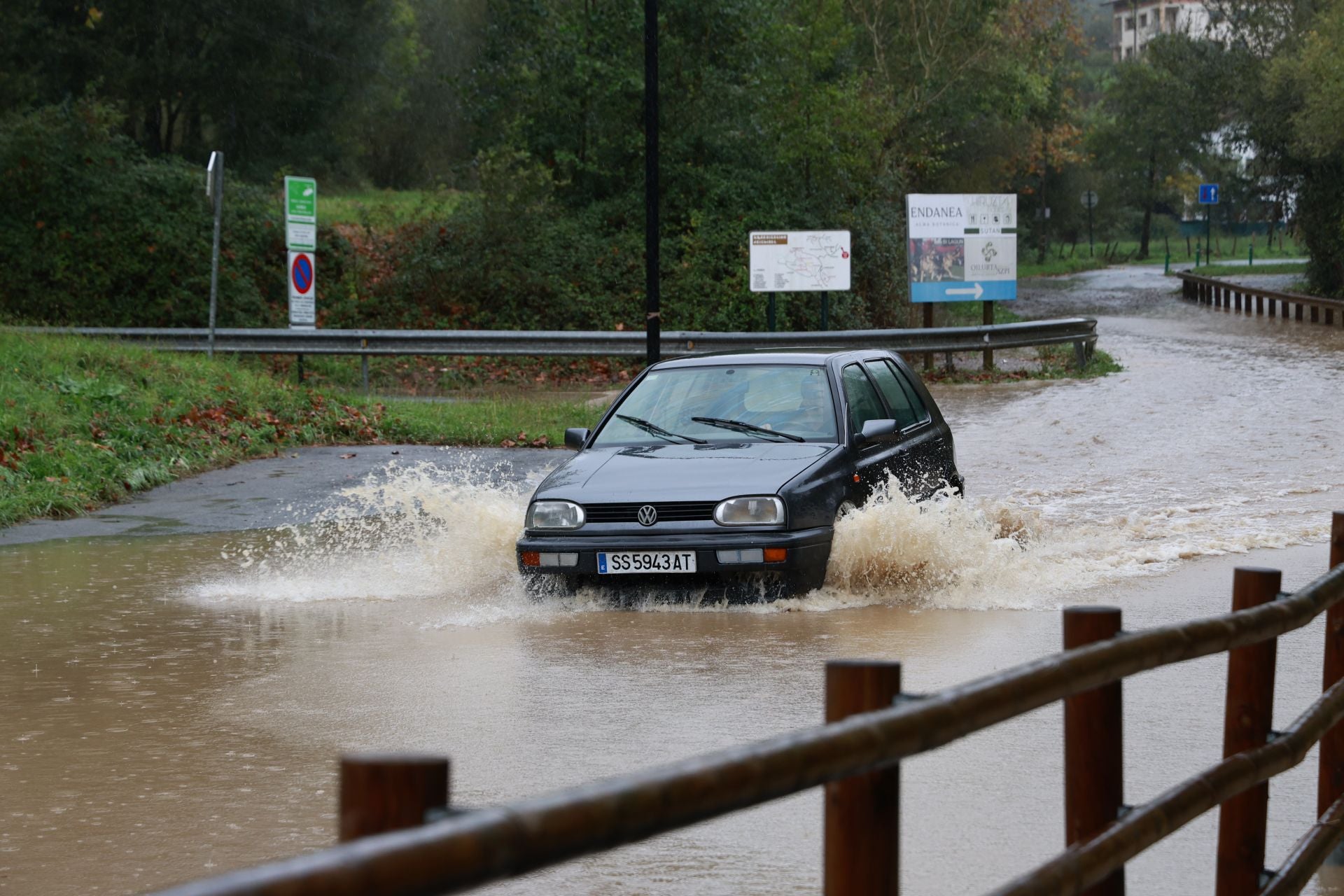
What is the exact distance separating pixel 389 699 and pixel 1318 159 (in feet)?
149

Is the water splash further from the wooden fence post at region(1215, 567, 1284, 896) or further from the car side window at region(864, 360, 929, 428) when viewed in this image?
the wooden fence post at region(1215, 567, 1284, 896)

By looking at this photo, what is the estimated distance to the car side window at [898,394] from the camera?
12.1 metres

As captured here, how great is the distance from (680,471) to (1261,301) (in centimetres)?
3732

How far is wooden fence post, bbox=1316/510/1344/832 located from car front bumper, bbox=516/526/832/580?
4.91 m

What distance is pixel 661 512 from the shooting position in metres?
10.1

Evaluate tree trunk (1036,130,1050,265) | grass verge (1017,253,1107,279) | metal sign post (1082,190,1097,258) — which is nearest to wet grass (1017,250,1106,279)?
grass verge (1017,253,1107,279)

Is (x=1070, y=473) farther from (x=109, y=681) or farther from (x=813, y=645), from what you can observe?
(x=109, y=681)

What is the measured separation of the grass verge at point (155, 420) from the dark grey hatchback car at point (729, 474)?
589 centimetres

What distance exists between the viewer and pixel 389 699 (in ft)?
25.5

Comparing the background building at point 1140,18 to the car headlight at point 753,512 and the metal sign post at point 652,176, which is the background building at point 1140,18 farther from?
the car headlight at point 753,512

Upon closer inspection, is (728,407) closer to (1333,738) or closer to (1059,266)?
(1333,738)

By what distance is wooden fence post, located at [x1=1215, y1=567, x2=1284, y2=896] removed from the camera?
13.7 ft

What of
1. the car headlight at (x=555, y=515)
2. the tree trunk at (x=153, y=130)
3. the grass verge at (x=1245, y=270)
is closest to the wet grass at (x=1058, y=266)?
the grass verge at (x=1245, y=270)

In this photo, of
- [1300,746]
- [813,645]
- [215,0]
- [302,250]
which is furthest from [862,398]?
[215,0]
